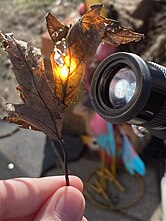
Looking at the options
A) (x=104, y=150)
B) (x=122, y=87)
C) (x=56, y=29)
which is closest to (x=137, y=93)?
(x=122, y=87)

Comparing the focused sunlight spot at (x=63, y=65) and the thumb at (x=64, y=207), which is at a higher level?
the focused sunlight spot at (x=63, y=65)

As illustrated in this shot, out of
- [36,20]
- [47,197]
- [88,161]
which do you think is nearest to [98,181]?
[88,161]

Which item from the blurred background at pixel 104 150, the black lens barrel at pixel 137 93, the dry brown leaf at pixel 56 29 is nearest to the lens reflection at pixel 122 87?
the black lens barrel at pixel 137 93

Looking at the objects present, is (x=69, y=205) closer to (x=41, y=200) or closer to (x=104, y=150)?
(x=41, y=200)

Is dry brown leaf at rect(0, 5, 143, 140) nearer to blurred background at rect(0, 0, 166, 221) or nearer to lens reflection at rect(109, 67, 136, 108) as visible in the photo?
lens reflection at rect(109, 67, 136, 108)

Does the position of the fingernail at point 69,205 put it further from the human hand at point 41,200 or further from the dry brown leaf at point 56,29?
the dry brown leaf at point 56,29

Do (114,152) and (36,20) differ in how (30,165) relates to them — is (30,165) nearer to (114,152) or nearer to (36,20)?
(114,152)

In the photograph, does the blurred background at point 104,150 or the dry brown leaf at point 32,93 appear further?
the blurred background at point 104,150
